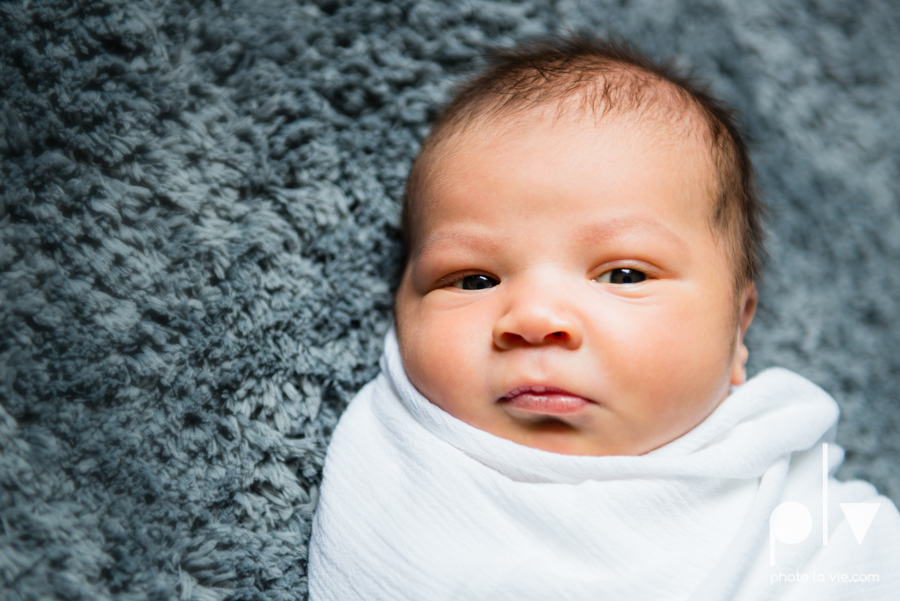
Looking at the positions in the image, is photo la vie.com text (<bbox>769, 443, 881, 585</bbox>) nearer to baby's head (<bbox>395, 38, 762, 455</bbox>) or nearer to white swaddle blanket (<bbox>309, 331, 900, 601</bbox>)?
white swaddle blanket (<bbox>309, 331, 900, 601</bbox>)

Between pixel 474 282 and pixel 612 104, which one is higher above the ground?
pixel 612 104

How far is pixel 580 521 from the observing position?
91cm

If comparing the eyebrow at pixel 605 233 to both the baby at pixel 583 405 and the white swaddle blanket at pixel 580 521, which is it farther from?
the white swaddle blanket at pixel 580 521

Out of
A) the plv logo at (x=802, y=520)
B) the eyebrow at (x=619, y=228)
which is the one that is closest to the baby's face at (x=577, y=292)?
the eyebrow at (x=619, y=228)

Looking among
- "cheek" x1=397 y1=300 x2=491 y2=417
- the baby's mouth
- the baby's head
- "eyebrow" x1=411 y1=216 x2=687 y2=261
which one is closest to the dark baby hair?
the baby's head

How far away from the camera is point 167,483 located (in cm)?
96

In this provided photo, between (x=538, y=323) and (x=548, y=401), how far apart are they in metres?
0.11

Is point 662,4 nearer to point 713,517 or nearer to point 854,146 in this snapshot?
point 854,146

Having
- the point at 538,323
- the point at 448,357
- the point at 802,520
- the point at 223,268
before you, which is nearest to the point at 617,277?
the point at 538,323

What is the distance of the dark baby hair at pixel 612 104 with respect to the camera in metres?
1.08

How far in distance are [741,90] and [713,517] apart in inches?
39.8

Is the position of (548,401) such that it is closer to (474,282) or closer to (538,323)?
(538,323)

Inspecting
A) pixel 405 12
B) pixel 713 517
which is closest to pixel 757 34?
pixel 405 12

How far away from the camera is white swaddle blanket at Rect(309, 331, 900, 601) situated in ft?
2.97
